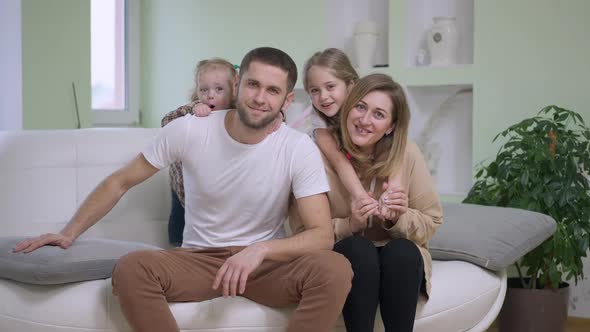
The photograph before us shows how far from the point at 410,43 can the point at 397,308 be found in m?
2.27

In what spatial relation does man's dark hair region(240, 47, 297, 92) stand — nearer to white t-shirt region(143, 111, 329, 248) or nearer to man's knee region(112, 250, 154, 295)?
white t-shirt region(143, 111, 329, 248)

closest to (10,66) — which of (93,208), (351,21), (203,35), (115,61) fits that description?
(115,61)

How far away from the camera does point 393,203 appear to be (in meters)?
2.19

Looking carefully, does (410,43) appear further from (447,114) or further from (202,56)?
(202,56)

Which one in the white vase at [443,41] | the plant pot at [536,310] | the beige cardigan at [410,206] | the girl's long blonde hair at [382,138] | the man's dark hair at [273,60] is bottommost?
the plant pot at [536,310]

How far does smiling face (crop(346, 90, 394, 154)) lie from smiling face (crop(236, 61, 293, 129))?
265 mm

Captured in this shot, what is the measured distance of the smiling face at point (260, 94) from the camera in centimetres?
220

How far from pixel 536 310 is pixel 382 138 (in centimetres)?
136

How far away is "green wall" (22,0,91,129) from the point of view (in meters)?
3.71

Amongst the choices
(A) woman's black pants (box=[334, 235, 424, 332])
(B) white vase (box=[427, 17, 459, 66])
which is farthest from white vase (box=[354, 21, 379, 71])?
(A) woman's black pants (box=[334, 235, 424, 332])

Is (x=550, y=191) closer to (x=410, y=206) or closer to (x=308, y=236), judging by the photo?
(x=410, y=206)

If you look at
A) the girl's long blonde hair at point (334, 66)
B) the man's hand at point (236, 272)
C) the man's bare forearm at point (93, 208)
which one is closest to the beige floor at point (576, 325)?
the girl's long blonde hair at point (334, 66)

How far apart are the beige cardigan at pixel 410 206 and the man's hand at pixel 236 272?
1.14 ft

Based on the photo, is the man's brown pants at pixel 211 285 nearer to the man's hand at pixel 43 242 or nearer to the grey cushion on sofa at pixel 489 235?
the man's hand at pixel 43 242
